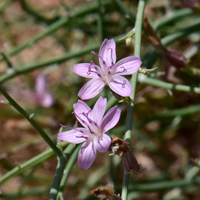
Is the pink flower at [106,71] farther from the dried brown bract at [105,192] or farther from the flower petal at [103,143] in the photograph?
the dried brown bract at [105,192]

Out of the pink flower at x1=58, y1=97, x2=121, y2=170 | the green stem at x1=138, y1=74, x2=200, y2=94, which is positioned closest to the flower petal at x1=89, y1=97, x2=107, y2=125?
the pink flower at x1=58, y1=97, x2=121, y2=170

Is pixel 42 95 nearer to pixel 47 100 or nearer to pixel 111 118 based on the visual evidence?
pixel 47 100

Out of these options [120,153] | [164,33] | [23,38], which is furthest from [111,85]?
[23,38]

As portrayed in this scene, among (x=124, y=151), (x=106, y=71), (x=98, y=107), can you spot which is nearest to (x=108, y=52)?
(x=106, y=71)

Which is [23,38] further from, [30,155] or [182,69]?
[182,69]

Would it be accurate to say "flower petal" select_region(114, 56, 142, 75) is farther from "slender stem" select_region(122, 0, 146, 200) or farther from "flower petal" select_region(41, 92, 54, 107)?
"flower petal" select_region(41, 92, 54, 107)

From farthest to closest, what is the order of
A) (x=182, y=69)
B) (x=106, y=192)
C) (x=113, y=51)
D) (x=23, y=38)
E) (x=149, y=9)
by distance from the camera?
(x=23, y=38) → (x=149, y=9) → (x=182, y=69) → (x=113, y=51) → (x=106, y=192)

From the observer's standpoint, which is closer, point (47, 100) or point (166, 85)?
point (166, 85)
